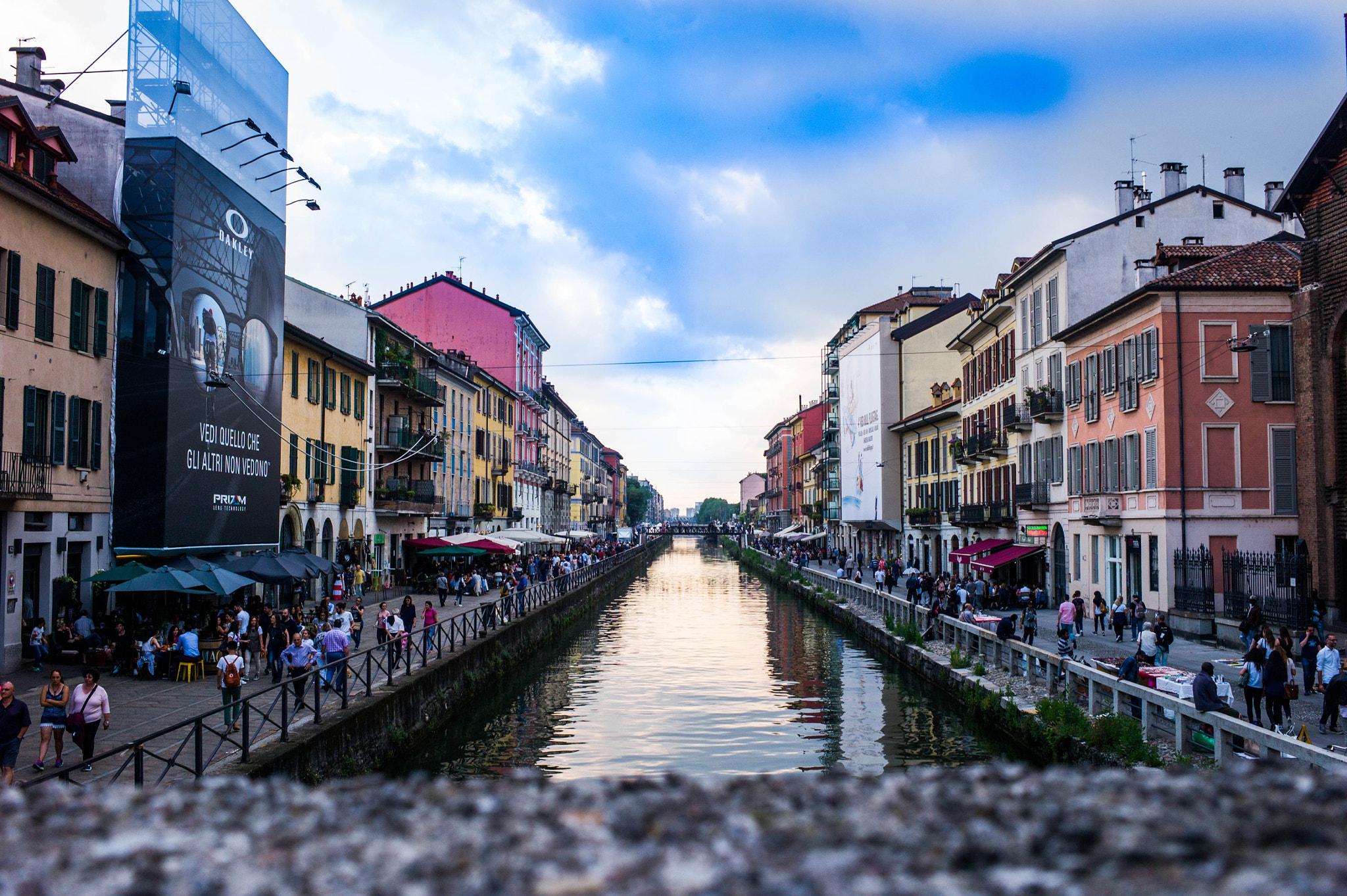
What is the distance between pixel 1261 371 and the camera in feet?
95.1

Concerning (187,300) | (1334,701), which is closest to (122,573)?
(187,300)

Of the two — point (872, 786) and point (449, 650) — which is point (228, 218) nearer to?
point (449, 650)

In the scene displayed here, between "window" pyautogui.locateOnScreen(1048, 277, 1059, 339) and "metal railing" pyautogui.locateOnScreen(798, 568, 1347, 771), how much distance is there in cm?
1399

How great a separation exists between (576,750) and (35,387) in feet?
43.6

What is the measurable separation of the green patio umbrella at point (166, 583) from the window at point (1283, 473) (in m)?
27.3

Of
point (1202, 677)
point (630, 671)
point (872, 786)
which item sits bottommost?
point (630, 671)

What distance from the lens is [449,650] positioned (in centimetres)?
2372

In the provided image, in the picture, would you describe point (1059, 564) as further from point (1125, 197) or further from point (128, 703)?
point (128, 703)

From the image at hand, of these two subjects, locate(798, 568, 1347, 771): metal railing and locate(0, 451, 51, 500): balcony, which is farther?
locate(0, 451, 51, 500): balcony

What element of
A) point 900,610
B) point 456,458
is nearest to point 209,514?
point 900,610

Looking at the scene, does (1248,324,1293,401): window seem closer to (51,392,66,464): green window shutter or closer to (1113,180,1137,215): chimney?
(1113,180,1137,215): chimney

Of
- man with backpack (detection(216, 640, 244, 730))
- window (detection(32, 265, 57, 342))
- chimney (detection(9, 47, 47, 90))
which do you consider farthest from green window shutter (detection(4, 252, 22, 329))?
man with backpack (detection(216, 640, 244, 730))

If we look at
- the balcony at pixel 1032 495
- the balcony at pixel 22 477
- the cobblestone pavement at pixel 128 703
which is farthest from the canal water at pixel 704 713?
the balcony at pixel 22 477

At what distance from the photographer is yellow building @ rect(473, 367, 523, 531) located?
63.2m
